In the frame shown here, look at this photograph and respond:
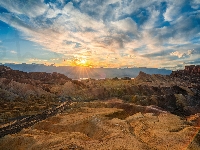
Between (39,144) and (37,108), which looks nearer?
(39,144)

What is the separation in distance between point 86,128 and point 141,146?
933 cm

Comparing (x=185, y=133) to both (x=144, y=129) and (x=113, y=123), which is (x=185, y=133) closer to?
(x=144, y=129)

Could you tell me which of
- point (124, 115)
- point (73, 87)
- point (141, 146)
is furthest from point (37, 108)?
point (73, 87)

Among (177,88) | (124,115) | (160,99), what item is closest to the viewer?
(124,115)

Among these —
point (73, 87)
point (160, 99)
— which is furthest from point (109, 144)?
point (73, 87)

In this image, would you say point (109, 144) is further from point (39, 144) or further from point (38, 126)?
point (38, 126)

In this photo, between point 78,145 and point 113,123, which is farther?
point 113,123

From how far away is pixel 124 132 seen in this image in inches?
816

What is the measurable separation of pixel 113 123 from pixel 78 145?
913 centimetres

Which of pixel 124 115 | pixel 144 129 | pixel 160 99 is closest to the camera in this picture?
pixel 144 129

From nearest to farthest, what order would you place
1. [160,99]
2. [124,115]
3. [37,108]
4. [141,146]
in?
[141,146]
[124,115]
[37,108]
[160,99]

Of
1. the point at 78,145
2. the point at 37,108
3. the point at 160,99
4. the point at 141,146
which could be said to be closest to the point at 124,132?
the point at 141,146

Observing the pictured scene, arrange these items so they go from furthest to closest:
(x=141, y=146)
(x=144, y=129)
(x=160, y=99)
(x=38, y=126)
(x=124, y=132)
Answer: (x=160, y=99), (x=38, y=126), (x=144, y=129), (x=124, y=132), (x=141, y=146)

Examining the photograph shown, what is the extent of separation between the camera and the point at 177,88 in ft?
238
